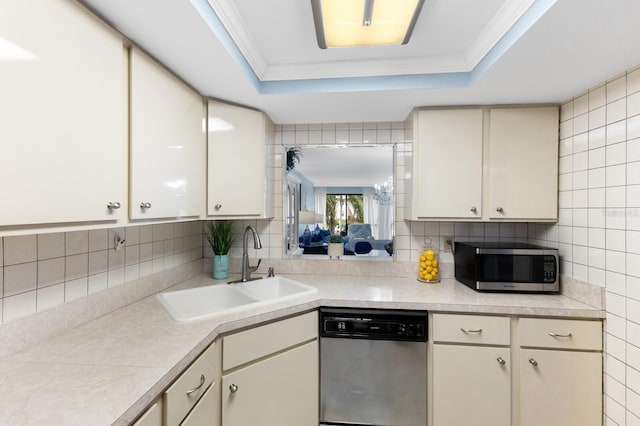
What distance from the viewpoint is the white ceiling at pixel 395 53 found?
104 cm

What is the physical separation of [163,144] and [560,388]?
7.35 ft

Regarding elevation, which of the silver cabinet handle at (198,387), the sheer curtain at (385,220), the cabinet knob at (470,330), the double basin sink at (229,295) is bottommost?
the silver cabinet handle at (198,387)

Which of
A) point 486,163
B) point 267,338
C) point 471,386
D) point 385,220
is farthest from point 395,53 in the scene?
point 471,386

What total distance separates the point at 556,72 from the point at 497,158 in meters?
0.53

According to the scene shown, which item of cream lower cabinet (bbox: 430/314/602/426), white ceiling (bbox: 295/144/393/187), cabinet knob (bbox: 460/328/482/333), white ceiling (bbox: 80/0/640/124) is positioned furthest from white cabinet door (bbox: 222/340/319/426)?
white ceiling (bbox: 80/0/640/124)

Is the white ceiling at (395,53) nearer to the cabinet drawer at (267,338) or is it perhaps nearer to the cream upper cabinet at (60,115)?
the cream upper cabinet at (60,115)

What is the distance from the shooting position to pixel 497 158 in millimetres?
1816

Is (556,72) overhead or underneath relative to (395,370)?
overhead

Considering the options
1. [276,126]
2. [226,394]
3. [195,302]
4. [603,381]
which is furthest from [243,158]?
[603,381]

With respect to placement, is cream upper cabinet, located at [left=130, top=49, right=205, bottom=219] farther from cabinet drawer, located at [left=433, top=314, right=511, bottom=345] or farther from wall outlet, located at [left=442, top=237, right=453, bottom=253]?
wall outlet, located at [left=442, top=237, right=453, bottom=253]

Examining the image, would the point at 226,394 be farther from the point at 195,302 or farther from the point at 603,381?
the point at 603,381

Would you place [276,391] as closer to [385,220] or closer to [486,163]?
[385,220]

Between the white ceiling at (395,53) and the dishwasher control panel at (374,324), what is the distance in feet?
3.92

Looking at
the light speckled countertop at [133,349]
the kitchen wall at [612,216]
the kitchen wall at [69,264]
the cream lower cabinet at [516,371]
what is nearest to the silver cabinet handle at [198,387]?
the light speckled countertop at [133,349]
